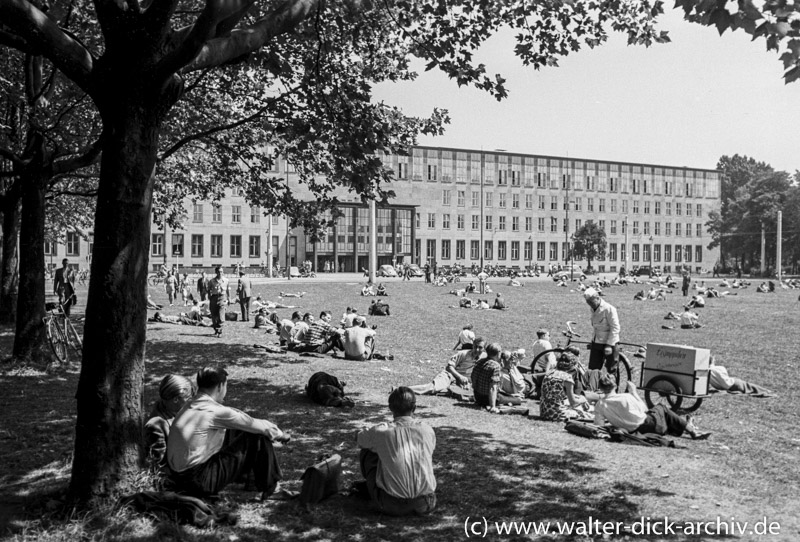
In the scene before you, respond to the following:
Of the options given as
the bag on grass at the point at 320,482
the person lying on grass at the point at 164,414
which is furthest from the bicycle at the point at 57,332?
the bag on grass at the point at 320,482

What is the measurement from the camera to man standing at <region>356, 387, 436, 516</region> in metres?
5.45

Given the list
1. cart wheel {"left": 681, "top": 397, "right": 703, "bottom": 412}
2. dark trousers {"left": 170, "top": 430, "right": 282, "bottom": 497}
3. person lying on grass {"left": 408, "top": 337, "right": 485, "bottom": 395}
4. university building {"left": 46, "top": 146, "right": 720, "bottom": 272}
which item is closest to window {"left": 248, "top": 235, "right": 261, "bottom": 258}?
university building {"left": 46, "top": 146, "right": 720, "bottom": 272}

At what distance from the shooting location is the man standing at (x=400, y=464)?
545 cm

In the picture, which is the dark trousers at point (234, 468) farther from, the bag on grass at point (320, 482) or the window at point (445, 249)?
the window at point (445, 249)

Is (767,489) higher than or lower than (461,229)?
lower

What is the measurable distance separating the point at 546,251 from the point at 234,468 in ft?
350

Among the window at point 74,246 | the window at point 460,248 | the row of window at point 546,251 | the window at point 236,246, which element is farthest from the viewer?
the window at point 460,248

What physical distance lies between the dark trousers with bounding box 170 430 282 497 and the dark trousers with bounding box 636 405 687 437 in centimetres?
489

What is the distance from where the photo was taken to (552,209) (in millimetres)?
109625

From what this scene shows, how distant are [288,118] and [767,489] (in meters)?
9.02

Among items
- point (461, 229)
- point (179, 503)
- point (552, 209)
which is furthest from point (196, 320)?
point (552, 209)

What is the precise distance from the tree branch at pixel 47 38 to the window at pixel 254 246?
3441 inches

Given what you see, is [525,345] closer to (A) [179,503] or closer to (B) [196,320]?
(B) [196,320]

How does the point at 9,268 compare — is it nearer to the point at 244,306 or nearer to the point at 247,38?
the point at 244,306
